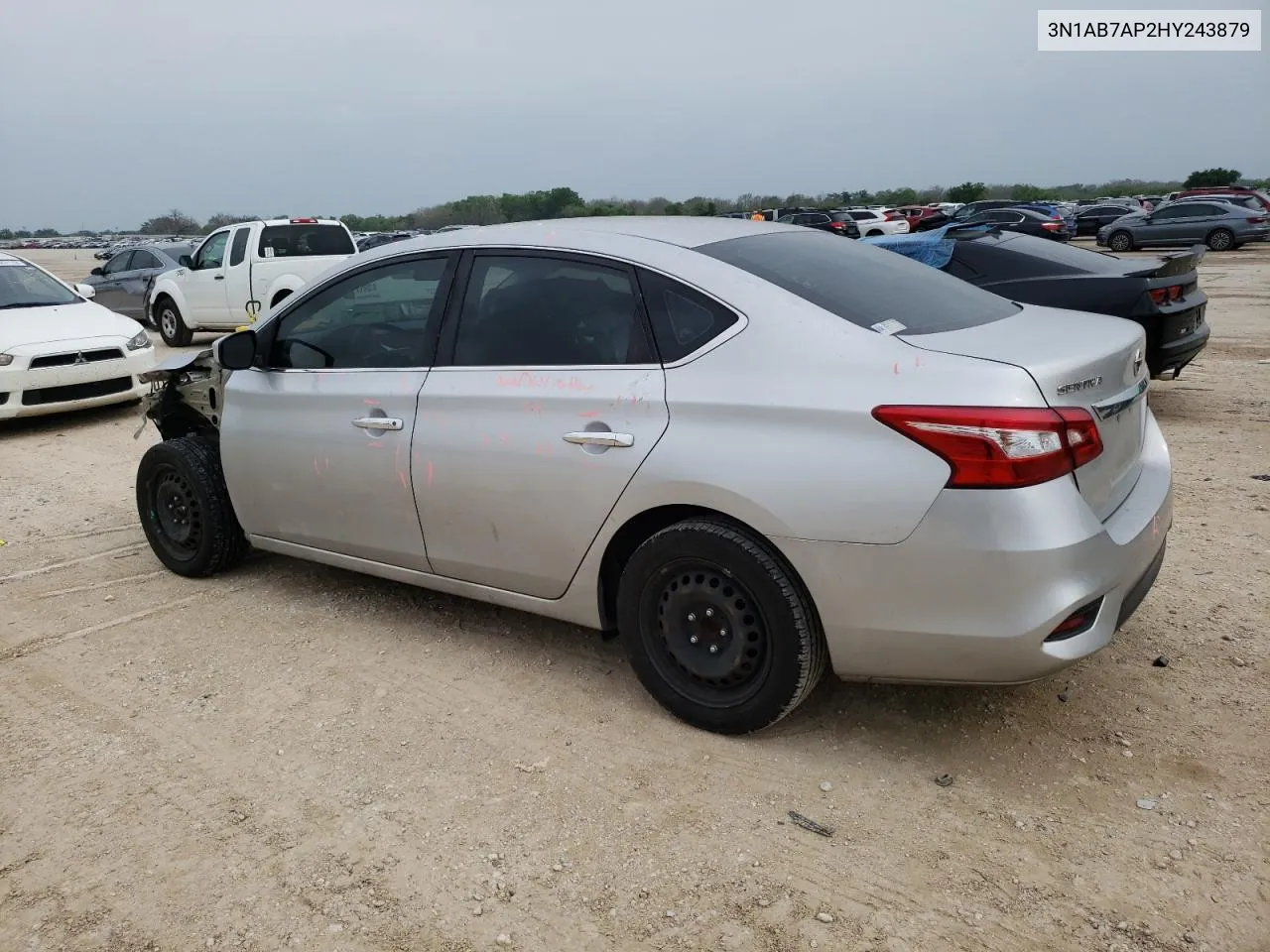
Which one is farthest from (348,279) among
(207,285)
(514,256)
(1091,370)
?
(207,285)

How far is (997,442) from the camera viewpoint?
8.59 ft

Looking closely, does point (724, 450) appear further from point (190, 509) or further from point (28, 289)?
point (28, 289)

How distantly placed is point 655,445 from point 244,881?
1.70m

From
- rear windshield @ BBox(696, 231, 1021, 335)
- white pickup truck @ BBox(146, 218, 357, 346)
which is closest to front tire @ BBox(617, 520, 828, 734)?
rear windshield @ BBox(696, 231, 1021, 335)

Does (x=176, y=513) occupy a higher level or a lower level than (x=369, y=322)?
lower

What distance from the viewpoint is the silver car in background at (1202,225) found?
87.2ft

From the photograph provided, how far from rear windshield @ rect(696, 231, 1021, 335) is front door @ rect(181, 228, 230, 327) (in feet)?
41.2

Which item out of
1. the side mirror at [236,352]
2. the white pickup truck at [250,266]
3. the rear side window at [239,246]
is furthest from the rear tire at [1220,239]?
the side mirror at [236,352]

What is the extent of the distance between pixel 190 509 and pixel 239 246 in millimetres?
10593

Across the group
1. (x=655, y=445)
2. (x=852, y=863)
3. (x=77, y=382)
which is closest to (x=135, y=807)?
(x=655, y=445)

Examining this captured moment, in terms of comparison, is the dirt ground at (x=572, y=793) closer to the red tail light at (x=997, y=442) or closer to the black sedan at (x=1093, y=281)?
the red tail light at (x=997, y=442)

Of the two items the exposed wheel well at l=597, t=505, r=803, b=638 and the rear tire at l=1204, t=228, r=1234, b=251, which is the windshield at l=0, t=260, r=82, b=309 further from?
the rear tire at l=1204, t=228, r=1234, b=251

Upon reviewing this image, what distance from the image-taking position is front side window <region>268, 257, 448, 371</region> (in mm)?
3881

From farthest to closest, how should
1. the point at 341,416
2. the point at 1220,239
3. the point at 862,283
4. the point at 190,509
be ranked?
the point at 1220,239 → the point at 190,509 → the point at 341,416 → the point at 862,283
